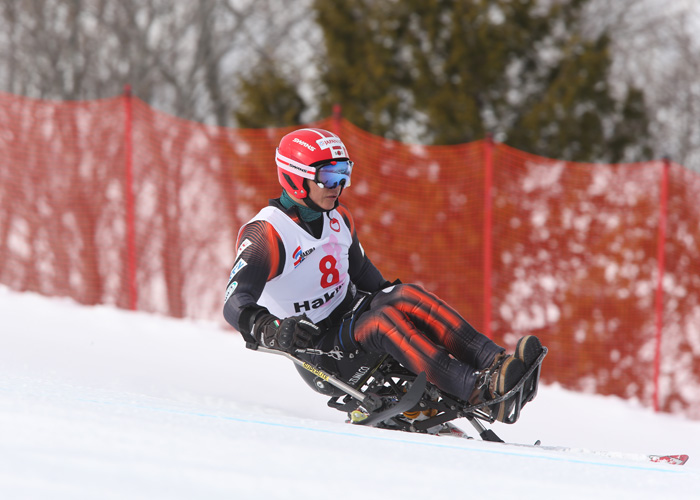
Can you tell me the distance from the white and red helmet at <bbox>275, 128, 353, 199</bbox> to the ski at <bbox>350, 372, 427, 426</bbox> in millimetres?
1059

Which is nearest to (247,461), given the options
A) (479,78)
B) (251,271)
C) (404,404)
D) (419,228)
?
(404,404)

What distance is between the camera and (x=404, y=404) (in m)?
3.92

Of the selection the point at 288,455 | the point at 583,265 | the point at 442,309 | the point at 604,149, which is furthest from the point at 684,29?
the point at 288,455

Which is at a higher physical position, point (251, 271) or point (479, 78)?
point (479, 78)

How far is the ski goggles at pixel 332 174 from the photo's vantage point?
168 inches

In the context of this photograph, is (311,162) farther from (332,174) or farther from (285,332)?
(285,332)

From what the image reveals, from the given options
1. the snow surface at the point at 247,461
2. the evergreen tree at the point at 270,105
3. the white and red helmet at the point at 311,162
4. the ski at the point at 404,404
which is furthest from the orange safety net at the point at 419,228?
the evergreen tree at the point at 270,105

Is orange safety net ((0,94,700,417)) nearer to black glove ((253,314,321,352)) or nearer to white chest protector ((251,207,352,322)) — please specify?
white chest protector ((251,207,352,322))

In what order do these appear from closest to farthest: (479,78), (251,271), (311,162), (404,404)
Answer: (404,404) → (251,271) → (311,162) → (479,78)

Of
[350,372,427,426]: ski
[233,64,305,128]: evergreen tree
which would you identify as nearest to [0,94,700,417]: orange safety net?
[350,372,427,426]: ski

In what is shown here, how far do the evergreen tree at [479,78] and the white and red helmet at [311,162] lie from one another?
690 cm

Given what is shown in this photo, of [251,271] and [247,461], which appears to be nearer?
[247,461]

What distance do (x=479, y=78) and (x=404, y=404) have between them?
828 centimetres

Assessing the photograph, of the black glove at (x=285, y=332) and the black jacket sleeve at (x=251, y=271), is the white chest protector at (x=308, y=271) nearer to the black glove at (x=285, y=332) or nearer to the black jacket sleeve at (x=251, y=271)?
the black jacket sleeve at (x=251, y=271)
